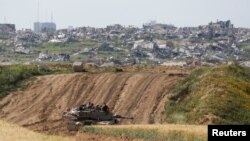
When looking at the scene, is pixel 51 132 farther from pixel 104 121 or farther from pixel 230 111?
pixel 230 111

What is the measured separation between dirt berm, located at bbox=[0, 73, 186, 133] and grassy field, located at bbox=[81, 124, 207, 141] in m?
15.9

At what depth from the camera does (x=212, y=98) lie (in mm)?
59156

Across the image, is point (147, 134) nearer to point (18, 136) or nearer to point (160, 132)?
point (160, 132)

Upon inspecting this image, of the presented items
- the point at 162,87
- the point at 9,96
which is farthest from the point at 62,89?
the point at 162,87

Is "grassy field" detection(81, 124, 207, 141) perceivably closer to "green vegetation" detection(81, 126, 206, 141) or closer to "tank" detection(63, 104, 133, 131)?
"green vegetation" detection(81, 126, 206, 141)

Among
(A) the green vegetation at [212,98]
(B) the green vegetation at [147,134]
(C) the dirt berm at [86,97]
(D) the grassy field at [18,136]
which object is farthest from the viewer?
(C) the dirt berm at [86,97]

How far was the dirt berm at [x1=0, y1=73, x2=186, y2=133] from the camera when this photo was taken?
65938 millimetres

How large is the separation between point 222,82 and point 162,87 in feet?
30.9

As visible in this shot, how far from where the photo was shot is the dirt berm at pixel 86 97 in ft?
216

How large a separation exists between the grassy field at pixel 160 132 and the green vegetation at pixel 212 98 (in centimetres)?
1186

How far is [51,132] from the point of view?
60.4 metres

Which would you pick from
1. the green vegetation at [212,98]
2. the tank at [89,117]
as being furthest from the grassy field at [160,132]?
the green vegetation at [212,98]

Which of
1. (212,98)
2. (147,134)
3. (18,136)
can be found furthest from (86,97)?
(147,134)

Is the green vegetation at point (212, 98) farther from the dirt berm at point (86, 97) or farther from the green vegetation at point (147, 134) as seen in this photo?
the green vegetation at point (147, 134)
